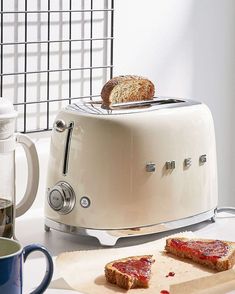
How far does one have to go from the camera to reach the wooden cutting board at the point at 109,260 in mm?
1204

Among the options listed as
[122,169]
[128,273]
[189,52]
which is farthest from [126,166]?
[189,52]

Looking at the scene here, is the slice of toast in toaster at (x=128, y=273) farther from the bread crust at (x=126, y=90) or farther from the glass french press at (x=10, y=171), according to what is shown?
the bread crust at (x=126, y=90)

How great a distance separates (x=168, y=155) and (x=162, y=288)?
275mm

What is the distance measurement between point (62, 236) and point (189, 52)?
0.66 metres

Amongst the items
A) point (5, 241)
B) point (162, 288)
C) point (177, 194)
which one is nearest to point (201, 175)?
point (177, 194)

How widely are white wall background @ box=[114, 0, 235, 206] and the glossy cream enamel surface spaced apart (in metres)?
0.41

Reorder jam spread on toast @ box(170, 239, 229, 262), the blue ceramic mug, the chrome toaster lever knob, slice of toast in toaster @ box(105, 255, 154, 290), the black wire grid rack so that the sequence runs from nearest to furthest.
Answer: the blue ceramic mug, slice of toast in toaster @ box(105, 255, 154, 290), jam spread on toast @ box(170, 239, 229, 262), the chrome toaster lever knob, the black wire grid rack

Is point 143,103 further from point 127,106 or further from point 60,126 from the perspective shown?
point 60,126

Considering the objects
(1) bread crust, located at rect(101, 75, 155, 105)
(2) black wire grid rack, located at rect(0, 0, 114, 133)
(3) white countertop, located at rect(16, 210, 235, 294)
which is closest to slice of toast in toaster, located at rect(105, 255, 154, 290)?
(3) white countertop, located at rect(16, 210, 235, 294)

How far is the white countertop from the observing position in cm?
133

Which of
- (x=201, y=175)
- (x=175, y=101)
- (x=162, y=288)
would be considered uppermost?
(x=175, y=101)

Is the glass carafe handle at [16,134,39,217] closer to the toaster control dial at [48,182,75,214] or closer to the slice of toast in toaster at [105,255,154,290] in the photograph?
the toaster control dial at [48,182,75,214]

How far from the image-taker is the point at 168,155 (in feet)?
4.63

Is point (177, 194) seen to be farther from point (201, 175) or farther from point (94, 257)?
point (94, 257)
